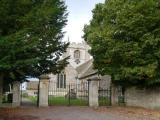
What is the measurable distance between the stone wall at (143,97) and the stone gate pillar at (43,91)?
688 centimetres

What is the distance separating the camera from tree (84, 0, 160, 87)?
89.8 feet

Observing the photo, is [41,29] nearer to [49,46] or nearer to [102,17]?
[49,46]

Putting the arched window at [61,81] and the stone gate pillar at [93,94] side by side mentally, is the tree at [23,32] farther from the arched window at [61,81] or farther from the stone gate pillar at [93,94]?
the arched window at [61,81]

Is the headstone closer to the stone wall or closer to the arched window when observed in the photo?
the stone wall

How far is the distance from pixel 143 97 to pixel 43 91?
26.1 ft

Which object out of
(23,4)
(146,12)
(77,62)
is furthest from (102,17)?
(77,62)

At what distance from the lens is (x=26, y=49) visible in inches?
837

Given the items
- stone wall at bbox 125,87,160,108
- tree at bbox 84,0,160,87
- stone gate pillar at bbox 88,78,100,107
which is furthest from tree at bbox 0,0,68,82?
stone wall at bbox 125,87,160,108

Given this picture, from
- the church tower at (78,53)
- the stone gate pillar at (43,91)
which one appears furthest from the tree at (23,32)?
the church tower at (78,53)

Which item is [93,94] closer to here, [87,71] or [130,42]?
[130,42]

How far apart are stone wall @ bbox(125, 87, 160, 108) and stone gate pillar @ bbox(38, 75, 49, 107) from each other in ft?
22.6

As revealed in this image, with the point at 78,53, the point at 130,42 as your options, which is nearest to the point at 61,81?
the point at 78,53

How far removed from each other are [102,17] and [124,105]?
7.55 metres

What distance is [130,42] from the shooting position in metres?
28.1
